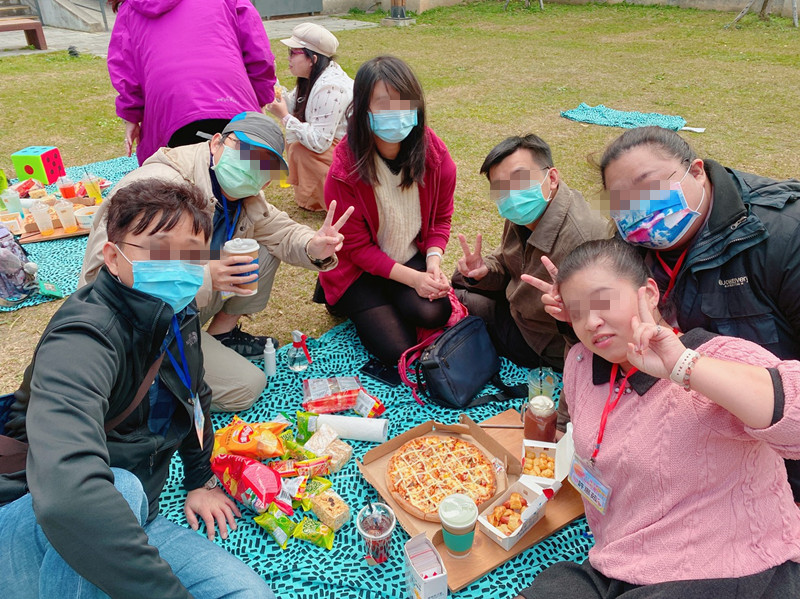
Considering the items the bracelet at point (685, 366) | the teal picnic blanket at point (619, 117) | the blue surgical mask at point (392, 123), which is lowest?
the teal picnic blanket at point (619, 117)

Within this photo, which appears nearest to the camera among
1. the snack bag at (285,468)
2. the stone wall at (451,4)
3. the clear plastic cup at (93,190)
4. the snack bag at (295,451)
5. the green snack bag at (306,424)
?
the snack bag at (285,468)

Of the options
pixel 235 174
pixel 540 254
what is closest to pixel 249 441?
pixel 235 174

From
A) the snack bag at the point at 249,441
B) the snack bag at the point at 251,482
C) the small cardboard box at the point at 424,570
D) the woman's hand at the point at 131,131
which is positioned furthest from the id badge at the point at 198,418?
the woman's hand at the point at 131,131

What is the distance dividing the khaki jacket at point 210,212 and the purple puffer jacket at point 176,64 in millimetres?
934

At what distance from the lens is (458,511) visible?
2.33 m

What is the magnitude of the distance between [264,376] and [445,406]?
43.6 inches

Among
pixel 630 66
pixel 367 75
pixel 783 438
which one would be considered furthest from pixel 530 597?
pixel 630 66

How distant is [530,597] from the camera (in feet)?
6.40

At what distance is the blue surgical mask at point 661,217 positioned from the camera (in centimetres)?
216

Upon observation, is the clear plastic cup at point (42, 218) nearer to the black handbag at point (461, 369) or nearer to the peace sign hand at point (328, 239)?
the peace sign hand at point (328, 239)

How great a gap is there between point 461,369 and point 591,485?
134 cm

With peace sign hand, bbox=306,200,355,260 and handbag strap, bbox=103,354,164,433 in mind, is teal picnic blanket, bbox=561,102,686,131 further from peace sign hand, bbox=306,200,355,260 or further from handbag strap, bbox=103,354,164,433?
handbag strap, bbox=103,354,164,433

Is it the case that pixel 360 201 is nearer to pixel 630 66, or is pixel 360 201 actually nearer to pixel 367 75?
pixel 367 75

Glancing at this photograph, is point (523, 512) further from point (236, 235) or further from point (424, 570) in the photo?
point (236, 235)
